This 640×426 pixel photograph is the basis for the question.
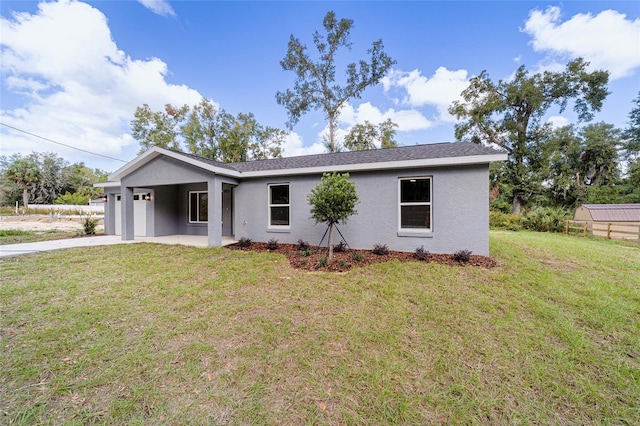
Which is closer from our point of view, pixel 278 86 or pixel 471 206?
pixel 471 206

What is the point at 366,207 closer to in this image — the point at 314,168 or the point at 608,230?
the point at 314,168

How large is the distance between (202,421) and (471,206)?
7.28 m

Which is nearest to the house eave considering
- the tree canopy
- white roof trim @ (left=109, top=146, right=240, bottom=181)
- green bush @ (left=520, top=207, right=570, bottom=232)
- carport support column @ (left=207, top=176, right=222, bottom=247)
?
white roof trim @ (left=109, top=146, right=240, bottom=181)

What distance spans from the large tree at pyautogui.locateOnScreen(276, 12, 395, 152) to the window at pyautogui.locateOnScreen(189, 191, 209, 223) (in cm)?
1235

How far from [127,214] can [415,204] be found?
11.5 m

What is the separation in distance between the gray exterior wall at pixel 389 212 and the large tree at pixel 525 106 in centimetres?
1861

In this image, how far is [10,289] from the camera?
4.57m

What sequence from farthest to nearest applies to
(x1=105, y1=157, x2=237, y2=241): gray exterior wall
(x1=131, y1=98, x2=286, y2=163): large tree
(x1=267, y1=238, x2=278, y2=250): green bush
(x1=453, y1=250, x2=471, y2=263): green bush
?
1. (x1=131, y1=98, x2=286, y2=163): large tree
2. (x1=105, y1=157, x2=237, y2=241): gray exterior wall
3. (x1=267, y1=238, x2=278, y2=250): green bush
4. (x1=453, y1=250, x2=471, y2=263): green bush

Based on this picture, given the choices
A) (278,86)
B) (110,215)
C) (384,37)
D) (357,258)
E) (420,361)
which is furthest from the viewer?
(278,86)

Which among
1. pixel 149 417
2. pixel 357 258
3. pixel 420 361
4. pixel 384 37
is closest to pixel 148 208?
pixel 357 258

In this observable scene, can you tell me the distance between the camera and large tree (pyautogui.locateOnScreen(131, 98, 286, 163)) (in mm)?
24297

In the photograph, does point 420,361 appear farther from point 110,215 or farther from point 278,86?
point 278,86

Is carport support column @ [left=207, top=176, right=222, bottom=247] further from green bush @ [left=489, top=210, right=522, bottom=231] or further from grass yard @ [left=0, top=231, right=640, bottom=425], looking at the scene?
green bush @ [left=489, top=210, right=522, bottom=231]

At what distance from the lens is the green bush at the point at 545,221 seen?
13.9 meters
